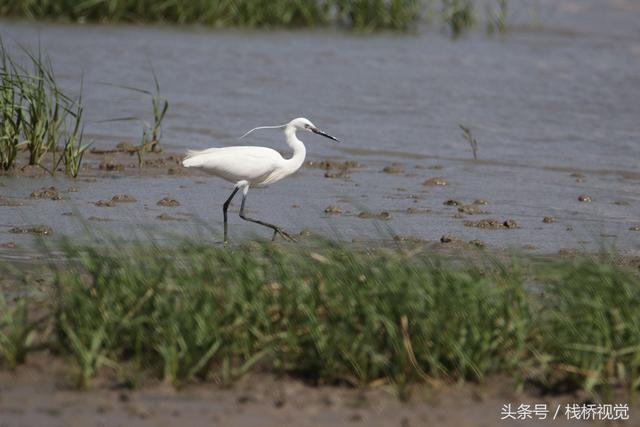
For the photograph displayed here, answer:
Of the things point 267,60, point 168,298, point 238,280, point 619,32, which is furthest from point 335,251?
point 619,32

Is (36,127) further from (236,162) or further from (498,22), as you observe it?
(498,22)

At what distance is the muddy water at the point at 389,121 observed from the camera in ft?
30.2

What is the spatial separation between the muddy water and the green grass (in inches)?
35.0

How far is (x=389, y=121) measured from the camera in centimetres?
1472

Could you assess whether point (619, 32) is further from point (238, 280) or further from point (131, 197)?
point (238, 280)

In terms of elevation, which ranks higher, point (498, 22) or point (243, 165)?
point (243, 165)

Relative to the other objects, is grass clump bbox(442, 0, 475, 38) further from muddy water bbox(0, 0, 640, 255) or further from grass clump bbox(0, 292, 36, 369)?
grass clump bbox(0, 292, 36, 369)

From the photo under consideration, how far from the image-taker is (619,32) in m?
23.4

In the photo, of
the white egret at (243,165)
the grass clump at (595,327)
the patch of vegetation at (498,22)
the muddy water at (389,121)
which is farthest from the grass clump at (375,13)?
the grass clump at (595,327)

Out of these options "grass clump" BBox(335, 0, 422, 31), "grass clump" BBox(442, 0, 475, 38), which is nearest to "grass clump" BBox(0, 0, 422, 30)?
"grass clump" BBox(335, 0, 422, 31)

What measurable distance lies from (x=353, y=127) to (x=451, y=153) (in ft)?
5.75

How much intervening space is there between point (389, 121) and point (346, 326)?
9.50 metres

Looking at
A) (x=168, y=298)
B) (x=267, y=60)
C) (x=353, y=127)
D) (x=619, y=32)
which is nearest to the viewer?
(x=168, y=298)

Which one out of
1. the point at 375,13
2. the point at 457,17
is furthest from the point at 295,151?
the point at 457,17
